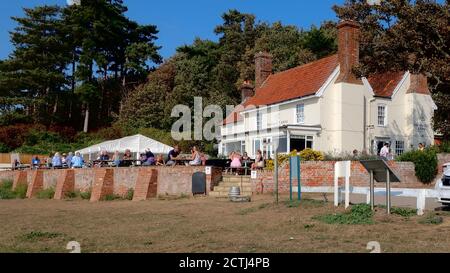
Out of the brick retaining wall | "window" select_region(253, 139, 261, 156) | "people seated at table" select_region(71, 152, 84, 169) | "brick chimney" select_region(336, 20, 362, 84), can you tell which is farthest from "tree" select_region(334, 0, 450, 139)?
"people seated at table" select_region(71, 152, 84, 169)

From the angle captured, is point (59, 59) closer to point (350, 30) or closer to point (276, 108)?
point (276, 108)

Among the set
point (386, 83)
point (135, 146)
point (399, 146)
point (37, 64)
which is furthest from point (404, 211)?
point (37, 64)

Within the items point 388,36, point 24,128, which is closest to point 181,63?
point 24,128

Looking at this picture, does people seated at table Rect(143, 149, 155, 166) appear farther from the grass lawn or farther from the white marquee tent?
the grass lawn

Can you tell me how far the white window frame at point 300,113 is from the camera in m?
35.2

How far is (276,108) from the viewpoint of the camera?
37.1 m

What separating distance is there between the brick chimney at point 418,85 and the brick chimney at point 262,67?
1145 cm

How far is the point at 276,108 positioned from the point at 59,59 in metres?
27.7

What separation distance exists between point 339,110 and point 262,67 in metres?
11.4

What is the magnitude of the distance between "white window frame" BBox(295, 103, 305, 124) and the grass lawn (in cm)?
1944

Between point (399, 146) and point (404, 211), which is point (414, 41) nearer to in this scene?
point (399, 146)

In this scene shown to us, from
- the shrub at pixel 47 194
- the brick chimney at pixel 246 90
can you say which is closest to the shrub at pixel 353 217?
the shrub at pixel 47 194

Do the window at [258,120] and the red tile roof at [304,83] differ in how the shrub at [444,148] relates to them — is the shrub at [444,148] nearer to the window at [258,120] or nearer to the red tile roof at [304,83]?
the red tile roof at [304,83]

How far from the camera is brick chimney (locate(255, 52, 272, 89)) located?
43.1m
